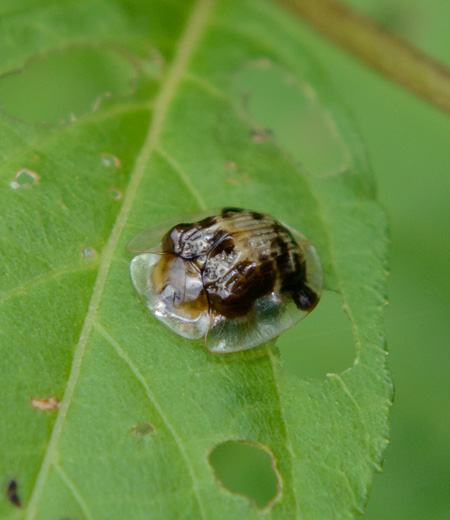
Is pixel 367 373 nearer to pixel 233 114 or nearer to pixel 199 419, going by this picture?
pixel 199 419

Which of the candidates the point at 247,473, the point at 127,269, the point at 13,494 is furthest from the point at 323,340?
the point at 13,494

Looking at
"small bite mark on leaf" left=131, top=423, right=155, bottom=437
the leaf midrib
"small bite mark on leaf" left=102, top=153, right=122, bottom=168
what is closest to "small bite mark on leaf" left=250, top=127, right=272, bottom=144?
the leaf midrib

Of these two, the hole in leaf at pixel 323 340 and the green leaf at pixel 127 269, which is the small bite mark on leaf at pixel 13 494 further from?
the hole in leaf at pixel 323 340

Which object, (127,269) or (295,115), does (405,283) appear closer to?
(295,115)

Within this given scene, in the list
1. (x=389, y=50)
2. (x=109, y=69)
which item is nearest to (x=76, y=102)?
(x=109, y=69)

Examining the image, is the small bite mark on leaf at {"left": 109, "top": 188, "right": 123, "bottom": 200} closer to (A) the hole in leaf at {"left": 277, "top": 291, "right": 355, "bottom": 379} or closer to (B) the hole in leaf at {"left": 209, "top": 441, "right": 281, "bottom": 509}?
(A) the hole in leaf at {"left": 277, "top": 291, "right": 355, "bottom": 379}

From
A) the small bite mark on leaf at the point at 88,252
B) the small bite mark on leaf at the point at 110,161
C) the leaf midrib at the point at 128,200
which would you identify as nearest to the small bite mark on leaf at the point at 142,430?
the leaf midrib at the point at 128,200

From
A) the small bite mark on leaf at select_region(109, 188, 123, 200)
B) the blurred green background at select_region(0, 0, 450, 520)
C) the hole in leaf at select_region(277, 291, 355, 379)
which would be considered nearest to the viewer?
the small bite mark on leaf at select_region(109, 188, 123, 200)
